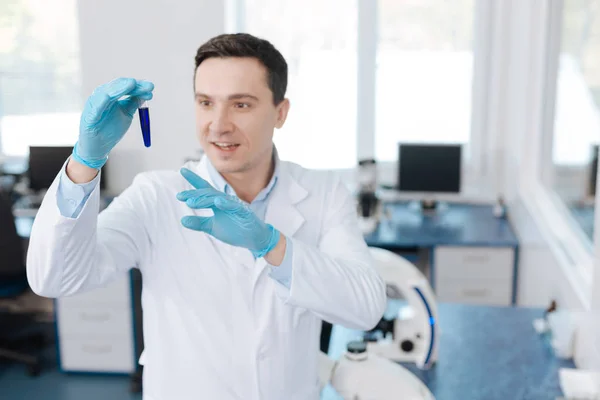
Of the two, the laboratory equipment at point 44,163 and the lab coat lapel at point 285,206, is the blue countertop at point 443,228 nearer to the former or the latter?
the laboratory equipment at point 44,163

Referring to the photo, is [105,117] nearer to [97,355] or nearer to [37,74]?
[97,355]

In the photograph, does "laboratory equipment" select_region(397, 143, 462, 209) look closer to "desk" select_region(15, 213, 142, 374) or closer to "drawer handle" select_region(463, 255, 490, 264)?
"drawer handle" select_region(463, 255, 490, 264)

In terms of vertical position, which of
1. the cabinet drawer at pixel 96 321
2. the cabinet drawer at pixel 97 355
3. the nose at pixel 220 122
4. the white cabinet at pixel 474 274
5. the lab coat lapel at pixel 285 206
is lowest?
the cabinet drawer at pixel 97 355

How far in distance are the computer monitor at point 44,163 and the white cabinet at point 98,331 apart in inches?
31.5

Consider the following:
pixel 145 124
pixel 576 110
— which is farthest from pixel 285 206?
pixel 576 110

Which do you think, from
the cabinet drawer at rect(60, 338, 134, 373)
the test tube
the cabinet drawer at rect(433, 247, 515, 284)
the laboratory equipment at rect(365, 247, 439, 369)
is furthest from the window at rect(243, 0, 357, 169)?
the test tube

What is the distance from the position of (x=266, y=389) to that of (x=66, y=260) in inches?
21.3

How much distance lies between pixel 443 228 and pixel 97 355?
1.94 metres

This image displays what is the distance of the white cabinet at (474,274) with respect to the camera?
144 inches

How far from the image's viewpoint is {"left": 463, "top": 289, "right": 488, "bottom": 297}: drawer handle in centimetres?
372

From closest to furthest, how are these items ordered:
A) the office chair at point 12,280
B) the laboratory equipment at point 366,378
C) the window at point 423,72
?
1. the laboratory equipment at point 366,378
2. the office chair at point 12,280
3. the window at point 423,72

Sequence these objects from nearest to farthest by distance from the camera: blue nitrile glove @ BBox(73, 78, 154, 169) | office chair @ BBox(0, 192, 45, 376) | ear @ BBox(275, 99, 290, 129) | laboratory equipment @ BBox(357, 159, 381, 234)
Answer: blue nitrile glove @ BBox(73, 78, 154, 169) → ear @ BBox(275, 99, 290, 129) → office chair @ BBox(0, 192, 45, 376) → laboratory equipment @ BBox(357, 159, 381, 234)

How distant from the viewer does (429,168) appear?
4145 millimetres

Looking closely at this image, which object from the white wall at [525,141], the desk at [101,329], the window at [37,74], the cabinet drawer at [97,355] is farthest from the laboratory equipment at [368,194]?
the window at [37,74]
